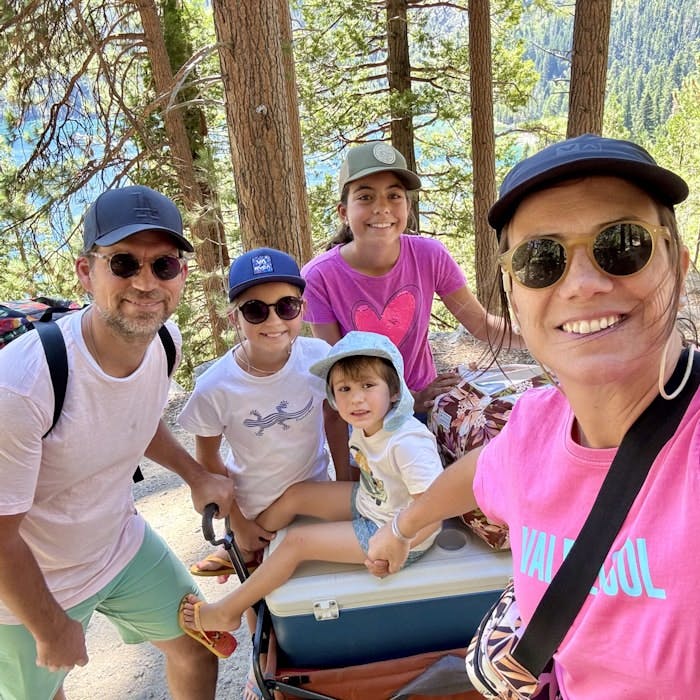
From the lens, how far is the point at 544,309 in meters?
→ 0.95

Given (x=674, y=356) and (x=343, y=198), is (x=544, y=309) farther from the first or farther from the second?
(x=343, y=198)

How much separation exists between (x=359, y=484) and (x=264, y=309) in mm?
773

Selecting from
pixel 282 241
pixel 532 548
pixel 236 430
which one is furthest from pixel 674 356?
pixel 282 241

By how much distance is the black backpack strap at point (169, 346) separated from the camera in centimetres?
210

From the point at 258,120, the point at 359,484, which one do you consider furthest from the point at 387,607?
the point at 258,120

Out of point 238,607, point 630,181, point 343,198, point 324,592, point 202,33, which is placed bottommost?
point 238,607

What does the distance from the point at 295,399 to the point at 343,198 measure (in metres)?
1.04

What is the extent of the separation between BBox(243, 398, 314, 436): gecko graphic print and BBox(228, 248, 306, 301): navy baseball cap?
466mm

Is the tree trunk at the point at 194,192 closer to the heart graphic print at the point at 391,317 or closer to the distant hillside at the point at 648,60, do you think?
the heart graphic print at the point at 391,317

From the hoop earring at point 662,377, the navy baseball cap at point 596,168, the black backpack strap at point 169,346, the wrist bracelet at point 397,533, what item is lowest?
the wrist bracelet at point 397,533

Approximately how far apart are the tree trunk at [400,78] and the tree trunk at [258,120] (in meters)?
4.86

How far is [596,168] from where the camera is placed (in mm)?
830

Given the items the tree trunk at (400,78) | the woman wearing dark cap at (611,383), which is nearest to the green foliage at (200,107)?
the tree trunk at (400,78)

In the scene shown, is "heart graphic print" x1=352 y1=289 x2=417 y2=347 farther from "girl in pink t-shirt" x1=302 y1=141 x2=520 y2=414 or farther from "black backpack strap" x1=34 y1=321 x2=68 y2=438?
"black backpack strap" x1=34 y1=321 x2=68 y2=438
